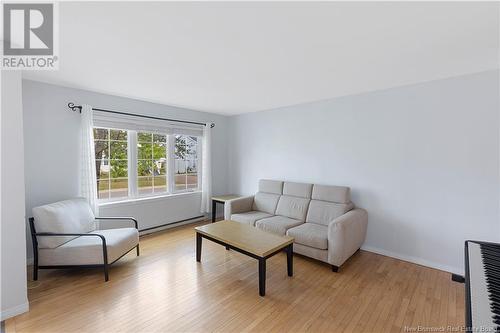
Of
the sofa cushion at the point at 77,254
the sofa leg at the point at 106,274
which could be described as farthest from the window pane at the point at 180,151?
the sofa leg at the point at 106,274

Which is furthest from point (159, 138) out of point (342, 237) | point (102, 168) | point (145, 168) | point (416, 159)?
point (416, 159)

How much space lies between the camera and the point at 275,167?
427cm

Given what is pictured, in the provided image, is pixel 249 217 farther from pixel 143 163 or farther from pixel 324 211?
pixel 143 163

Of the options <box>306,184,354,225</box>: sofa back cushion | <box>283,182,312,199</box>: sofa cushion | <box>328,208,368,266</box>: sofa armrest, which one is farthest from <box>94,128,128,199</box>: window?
<box>328,208,368,266</box>: sofa armrest

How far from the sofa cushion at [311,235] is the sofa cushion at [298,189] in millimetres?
599

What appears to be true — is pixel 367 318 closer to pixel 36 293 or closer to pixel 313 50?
pixel 313 50

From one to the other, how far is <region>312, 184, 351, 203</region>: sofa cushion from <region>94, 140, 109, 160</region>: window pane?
3.29 metres

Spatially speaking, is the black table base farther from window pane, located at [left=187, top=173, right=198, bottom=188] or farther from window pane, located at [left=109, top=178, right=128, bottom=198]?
window pane, located at [left=187, top=173, right=198, bottom=188]

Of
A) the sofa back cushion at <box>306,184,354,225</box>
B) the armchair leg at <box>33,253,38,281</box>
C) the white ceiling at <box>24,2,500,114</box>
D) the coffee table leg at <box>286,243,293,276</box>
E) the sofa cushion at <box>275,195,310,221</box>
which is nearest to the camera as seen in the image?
the white ceiling at <box>24,2,500,114</box>

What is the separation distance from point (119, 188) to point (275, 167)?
107 inches

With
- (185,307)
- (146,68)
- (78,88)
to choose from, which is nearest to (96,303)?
(185,307)

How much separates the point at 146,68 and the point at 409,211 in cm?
357

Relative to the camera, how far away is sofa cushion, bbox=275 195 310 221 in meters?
3.43

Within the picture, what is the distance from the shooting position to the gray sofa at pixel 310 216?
8.52ft
